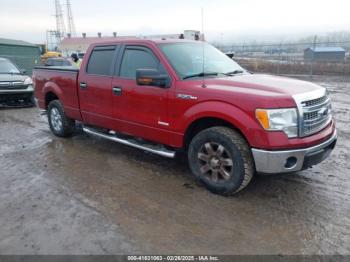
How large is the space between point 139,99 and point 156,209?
5.74 ft

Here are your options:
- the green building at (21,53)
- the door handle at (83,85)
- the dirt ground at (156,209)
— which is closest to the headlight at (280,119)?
the dirt ground at (156,209)

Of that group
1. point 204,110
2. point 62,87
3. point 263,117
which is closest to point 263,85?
point 263,117

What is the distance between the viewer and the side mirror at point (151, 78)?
14.8ft

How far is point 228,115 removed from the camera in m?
4.01

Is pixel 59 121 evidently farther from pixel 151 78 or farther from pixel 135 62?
pixel 151 78

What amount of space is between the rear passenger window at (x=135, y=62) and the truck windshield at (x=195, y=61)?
0.24 metres

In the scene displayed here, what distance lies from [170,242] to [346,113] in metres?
7.22

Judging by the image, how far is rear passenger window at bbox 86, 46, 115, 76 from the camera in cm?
568

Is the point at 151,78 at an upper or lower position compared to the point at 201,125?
upper

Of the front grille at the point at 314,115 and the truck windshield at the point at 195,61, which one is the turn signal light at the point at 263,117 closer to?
the front grille at the point at 314,115

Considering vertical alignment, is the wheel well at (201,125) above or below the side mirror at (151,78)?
below

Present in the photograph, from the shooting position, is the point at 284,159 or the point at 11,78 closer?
the point at 284,159

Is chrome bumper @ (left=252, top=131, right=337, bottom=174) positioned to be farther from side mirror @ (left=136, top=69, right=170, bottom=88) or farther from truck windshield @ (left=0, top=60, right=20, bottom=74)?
truck windshield @ (left=0, top=60, right=20, bottom=74)

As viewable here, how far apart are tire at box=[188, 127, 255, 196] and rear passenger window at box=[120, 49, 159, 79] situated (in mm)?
1361
